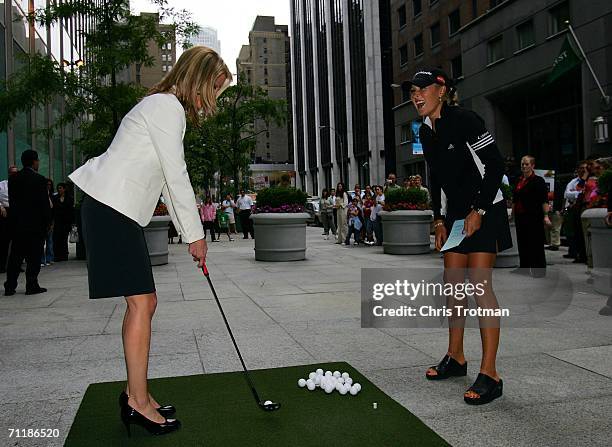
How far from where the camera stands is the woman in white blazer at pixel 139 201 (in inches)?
120

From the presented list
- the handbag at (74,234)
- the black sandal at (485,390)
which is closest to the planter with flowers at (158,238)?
the handbag at (74,234)

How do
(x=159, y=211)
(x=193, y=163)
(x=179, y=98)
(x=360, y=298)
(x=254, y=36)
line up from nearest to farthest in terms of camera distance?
(x=179, y=98)
(x=360, y=298)
(x=159, y=211)
(x=193, y=163)
(x=254, y=36)

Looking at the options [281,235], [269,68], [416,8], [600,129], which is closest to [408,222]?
[281,235]

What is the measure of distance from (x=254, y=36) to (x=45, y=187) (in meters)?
139

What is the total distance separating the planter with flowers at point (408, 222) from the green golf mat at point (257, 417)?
969cm

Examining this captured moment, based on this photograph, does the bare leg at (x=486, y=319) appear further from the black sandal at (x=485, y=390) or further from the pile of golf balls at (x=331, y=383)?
the pile of golf balls at (x=331, y=383)

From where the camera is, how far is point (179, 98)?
3178 millimetres

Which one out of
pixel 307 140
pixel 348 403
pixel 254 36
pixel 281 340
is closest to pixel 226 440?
pixel 348 403

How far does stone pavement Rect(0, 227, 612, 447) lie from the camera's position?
331cm

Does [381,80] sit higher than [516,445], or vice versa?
[381,80]

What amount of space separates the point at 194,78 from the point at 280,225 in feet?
32.4

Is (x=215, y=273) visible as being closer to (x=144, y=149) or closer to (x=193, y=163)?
(x=144, y=149)

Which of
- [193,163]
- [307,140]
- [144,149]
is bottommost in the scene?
[144,149]

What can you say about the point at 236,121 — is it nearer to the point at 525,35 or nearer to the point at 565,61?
the point at 525,35
